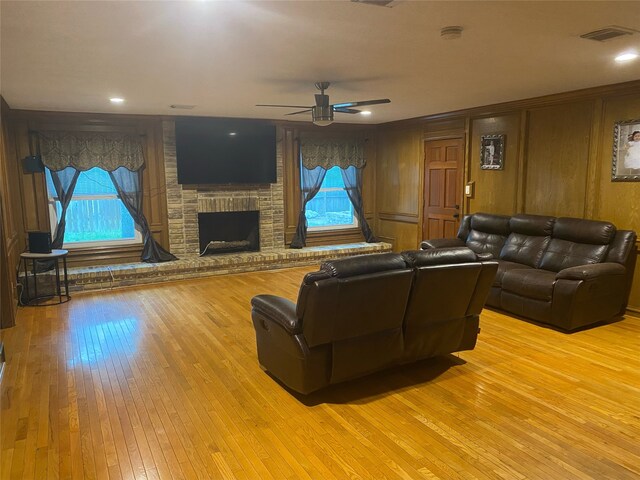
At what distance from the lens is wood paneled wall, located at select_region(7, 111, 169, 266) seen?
6188 mm

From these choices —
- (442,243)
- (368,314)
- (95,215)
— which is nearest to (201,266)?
(95,215)

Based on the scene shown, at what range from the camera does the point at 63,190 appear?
6410 millimetres

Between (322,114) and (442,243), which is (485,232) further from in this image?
(322,114)

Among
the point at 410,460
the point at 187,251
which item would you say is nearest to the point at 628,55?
the point at 410,460

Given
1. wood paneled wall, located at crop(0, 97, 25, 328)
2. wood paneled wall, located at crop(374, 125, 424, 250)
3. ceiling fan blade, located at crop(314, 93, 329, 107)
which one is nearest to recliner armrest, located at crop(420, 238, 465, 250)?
wood paneled wall, located at crop(374, 125, 424, 250)

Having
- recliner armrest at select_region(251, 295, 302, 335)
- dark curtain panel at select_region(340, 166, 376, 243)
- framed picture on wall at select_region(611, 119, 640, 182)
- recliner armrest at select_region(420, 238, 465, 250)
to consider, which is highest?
framed picture on wall at select_region(611, 119, 640, 182)

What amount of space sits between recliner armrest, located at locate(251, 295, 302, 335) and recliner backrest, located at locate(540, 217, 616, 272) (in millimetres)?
3311

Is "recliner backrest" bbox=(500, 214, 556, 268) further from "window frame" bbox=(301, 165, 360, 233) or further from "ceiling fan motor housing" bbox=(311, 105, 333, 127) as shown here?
"window frame" bbox=(301, 165, 360, 233)

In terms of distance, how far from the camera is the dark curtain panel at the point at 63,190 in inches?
251

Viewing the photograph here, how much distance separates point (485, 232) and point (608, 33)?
3.44 m

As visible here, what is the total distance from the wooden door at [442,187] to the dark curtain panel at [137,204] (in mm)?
4154

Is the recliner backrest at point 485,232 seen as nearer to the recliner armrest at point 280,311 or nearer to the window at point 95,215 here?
the recliner armrest at point 280,311

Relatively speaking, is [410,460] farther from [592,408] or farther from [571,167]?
[571,167]

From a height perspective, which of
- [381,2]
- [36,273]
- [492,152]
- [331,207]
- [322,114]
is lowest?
[36,273]
